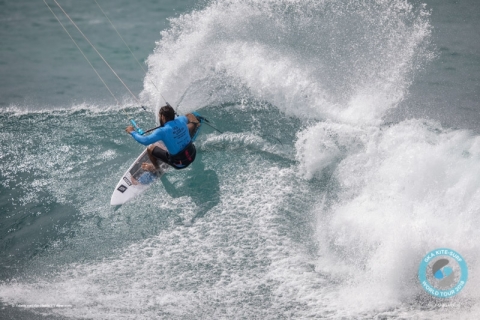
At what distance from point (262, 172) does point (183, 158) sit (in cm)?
157

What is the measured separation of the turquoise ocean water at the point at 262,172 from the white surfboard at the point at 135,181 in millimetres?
166

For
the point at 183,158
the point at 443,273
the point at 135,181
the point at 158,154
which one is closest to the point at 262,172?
the point at 183,158

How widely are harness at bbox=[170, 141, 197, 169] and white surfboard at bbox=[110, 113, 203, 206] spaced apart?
1.77 ft

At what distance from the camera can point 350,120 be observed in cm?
970

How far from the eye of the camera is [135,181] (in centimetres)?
872

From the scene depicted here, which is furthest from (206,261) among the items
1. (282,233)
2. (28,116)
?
(28,116)

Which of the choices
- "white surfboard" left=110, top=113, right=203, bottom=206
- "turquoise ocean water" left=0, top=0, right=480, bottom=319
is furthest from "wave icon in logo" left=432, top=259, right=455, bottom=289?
"white surfboard" left=110, top=113, right=203, bottom=206

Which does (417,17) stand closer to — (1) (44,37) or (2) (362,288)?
(2) (362,288)

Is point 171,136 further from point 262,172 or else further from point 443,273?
point 443,273

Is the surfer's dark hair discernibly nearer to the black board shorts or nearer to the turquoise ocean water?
the black board shorts

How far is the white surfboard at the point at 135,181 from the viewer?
8.45 metres

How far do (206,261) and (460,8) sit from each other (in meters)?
12.4

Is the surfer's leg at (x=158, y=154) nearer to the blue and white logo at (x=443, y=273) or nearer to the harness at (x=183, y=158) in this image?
the harness at (x=183, y=158)

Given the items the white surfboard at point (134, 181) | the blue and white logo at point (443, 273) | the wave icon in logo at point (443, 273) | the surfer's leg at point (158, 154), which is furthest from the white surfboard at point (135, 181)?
the wave icon in logo at point (443, 273)
